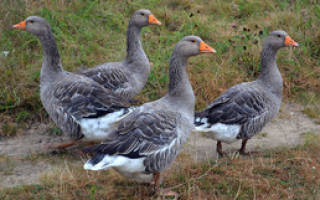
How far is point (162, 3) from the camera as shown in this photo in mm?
8312

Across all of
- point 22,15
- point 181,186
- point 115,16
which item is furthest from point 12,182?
point 115,16

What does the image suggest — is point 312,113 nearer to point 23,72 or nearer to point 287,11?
point 287,11

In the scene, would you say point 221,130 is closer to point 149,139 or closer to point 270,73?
point 270,73

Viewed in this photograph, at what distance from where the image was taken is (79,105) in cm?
482

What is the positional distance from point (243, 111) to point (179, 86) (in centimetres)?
102

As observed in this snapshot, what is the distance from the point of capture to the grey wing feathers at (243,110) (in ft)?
16.0

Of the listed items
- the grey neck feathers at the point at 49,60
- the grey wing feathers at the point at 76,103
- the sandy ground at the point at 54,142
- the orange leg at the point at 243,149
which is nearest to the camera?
the sandy ground at the point at 54,142

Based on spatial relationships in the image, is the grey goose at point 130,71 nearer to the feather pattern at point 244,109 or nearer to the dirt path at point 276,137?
the dirt path at point 276,137

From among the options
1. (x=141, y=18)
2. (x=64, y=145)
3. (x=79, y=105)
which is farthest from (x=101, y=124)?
(x=141, y=18)

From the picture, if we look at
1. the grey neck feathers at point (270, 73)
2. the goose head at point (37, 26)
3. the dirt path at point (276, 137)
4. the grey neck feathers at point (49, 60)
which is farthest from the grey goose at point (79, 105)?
the grey neck feathers at point (270, 73)

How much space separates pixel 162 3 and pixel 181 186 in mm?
4900

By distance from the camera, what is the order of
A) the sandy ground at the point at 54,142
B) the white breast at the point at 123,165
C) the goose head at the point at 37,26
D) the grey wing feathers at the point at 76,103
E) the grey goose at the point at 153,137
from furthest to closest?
the goose head at the point at 37,26
the grey wing feathers at the point at 76,103
the sandy ground at the point at 54,142
the grey goose at the point at 153,137
the white breast at the point at 123,165

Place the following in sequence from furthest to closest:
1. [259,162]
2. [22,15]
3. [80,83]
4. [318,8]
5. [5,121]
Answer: [318,8]
[22,15]
[5,121]
[80,83]
[259,162]

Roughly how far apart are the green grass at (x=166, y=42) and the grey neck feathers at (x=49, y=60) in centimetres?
78
